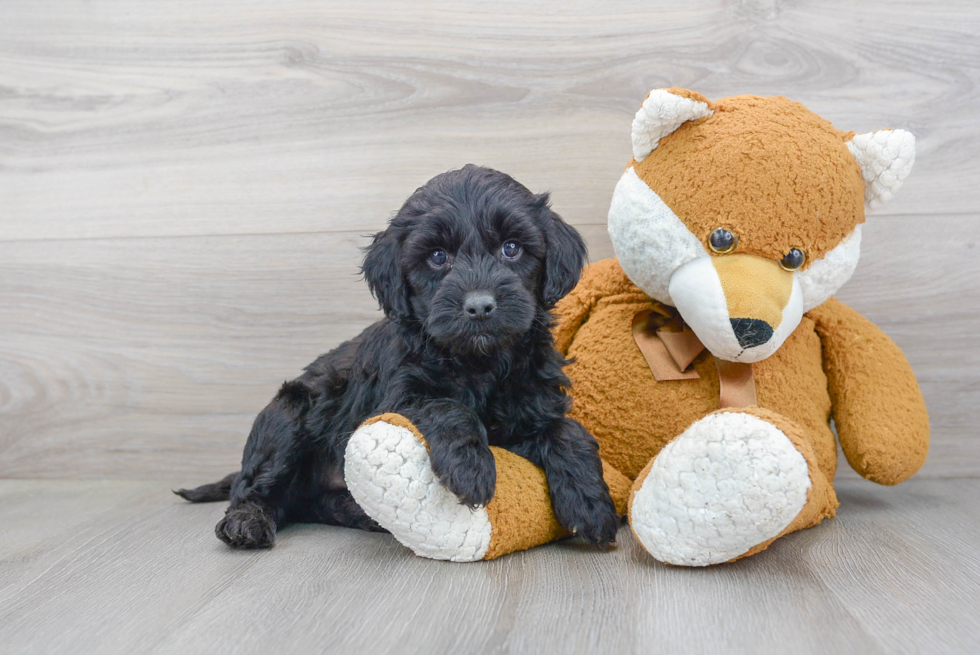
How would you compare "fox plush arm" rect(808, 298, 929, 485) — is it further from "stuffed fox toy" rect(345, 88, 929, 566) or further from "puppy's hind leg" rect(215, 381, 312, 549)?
"puppy's hind leg" rect(215, 381, 312, 549)

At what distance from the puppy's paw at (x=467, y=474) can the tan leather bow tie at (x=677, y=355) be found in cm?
49

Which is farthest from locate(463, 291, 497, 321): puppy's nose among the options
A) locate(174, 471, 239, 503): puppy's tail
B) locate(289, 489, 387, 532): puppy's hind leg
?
locate(174, 471, 239, 503): puppy's tail

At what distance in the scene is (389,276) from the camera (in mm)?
1427

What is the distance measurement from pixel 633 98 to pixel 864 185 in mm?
694

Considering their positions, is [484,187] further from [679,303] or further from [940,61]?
[940,61]

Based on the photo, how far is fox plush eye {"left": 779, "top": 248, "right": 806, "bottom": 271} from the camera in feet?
4.71

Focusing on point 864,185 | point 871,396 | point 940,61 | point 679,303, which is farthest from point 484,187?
point 940,61

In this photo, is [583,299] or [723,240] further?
[583,299]

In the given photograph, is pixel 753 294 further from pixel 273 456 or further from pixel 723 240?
pixel 273 456

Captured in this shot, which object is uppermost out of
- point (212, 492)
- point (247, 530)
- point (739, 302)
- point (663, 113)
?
point (663, 113)

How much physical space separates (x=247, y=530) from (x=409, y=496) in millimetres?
426

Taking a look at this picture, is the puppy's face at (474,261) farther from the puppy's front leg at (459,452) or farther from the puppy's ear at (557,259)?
the puppy's front leg at (459,452)

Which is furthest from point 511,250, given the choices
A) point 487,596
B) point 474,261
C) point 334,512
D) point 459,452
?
point 334,512

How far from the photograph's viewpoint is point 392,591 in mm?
1238
